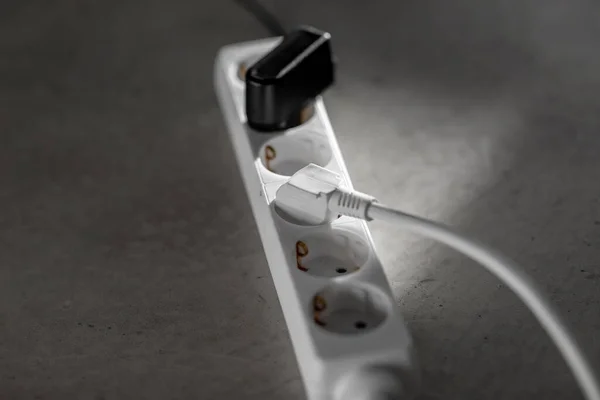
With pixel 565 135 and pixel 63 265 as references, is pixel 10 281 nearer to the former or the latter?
pixel 63 265

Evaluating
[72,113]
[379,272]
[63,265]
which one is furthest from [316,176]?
[72,113]

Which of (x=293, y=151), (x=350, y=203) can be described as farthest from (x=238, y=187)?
(x=350, y=203)

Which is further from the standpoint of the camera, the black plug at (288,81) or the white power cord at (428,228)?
the black plug at (288,81)

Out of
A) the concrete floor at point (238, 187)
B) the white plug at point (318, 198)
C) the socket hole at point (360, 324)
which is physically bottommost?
the concrete floor at point (238, 187)

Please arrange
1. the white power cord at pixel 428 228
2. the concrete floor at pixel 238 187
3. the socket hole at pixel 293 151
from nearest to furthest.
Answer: the white power cord at pixel 428 228 < the concrete floor at pixel 238 187 < the socket hole at pixel 293 151

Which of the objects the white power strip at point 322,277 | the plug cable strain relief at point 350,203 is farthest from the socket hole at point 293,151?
the plug cable strain relief at point 350,203

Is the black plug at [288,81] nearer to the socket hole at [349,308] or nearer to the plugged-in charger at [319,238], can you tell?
the plugged-in charger at [319,238]

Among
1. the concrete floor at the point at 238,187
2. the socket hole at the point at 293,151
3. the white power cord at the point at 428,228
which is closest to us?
the white power cord at the point at 428,228

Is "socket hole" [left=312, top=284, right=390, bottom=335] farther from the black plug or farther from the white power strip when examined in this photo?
the black plug
